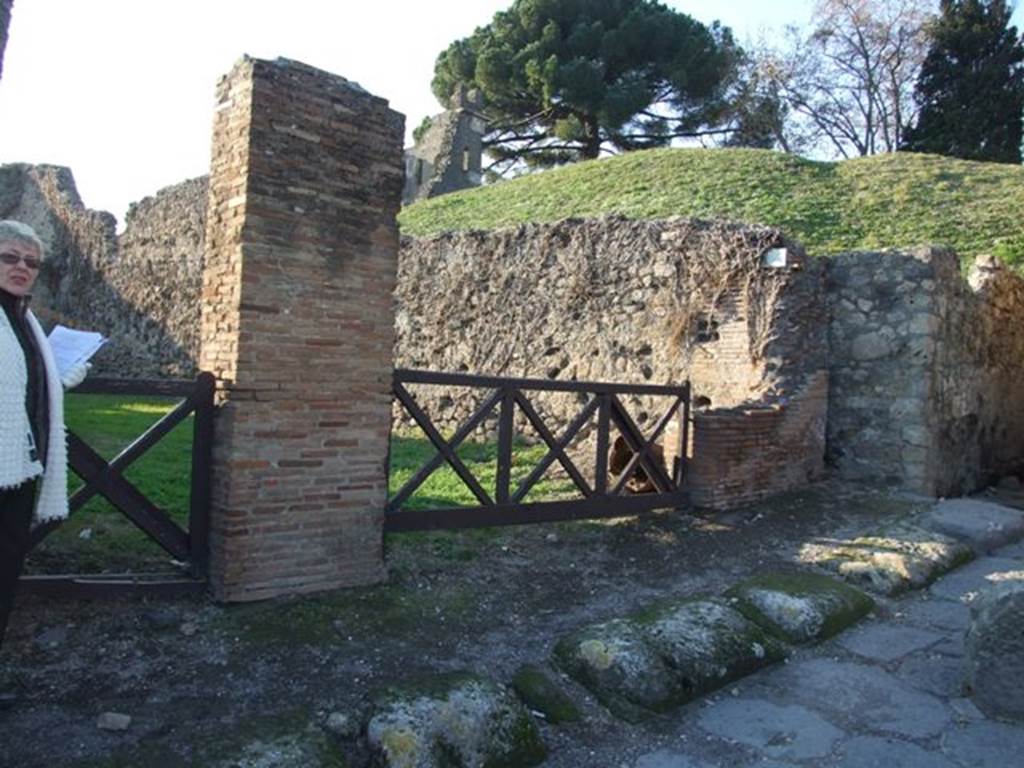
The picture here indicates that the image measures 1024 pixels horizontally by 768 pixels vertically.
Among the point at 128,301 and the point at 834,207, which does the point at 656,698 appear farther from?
the point at 128,301

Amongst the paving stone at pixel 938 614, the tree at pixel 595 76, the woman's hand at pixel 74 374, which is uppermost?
the tree at pixel 595 76

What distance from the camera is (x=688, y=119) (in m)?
28.9

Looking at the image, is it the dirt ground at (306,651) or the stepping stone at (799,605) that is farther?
the stepping stone at (799,605)

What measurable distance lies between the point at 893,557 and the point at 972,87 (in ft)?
79.5

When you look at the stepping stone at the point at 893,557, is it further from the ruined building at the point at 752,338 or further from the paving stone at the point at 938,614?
the ruined building at the point at 752,338

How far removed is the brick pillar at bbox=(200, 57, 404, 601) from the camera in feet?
12.1

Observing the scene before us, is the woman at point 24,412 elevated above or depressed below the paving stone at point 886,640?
above

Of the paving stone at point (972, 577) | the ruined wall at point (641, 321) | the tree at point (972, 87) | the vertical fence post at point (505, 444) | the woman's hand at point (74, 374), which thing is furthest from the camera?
the tree at point (972, 87)

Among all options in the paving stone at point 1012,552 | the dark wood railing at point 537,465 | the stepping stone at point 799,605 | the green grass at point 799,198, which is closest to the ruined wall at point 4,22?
the dark wood railing at point 537,465

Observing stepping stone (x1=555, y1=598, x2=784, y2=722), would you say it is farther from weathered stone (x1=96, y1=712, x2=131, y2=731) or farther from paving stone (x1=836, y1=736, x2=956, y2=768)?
weathered stone (x1=96, y1=712, x2=131, y2=731)

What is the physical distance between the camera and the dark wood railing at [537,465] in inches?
176

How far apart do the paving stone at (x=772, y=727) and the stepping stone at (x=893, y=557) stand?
1.85 metres

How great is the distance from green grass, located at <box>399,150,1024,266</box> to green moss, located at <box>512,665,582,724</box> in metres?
8.40

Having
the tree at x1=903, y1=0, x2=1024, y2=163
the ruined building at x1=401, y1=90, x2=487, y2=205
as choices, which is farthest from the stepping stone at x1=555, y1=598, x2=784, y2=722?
the ruined building at x1=401, y1=90, x2=487, y2=205
